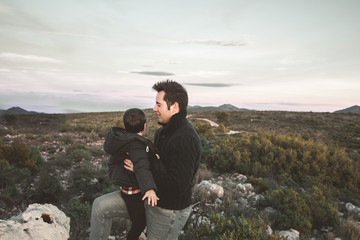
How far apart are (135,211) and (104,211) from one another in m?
0.35

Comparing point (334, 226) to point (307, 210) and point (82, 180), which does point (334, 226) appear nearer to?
point (307, 210)

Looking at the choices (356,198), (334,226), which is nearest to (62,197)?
(334,226)

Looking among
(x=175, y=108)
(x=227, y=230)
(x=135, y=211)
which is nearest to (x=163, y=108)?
(x=175, y=108)

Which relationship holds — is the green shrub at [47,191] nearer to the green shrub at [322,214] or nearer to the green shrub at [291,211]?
the green shrub at [291,211]

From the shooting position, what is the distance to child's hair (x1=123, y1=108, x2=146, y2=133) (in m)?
2.25

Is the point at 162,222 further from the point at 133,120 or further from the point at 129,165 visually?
the point at 133,120

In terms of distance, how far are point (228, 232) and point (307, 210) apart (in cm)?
210

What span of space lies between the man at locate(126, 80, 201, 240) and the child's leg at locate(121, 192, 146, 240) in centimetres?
7

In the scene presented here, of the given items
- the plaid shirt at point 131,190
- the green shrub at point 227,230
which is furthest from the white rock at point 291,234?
the plaid shirt at point 131,190

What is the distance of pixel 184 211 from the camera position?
2180mm

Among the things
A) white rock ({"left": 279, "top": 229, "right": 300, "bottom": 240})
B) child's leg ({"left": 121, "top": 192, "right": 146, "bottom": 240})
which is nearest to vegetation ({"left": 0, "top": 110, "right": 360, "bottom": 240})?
white rock ({"left": 279, "top": 229, "right": 300, "bottom": 240})

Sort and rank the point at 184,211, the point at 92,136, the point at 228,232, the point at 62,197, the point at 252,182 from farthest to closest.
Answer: the point at 92,136 → the point at 252,182 → the point at 62,197 → the point at 228,232 → the point at 184,211

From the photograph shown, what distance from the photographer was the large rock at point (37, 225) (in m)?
2.01

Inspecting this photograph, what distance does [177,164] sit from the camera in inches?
74.6
